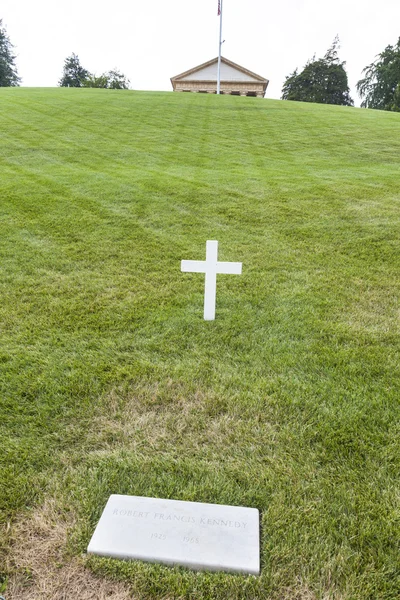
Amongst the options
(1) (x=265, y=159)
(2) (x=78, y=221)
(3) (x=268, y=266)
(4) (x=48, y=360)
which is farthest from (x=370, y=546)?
(1) (x=265, y=159)

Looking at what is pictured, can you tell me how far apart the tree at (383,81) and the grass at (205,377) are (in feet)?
167

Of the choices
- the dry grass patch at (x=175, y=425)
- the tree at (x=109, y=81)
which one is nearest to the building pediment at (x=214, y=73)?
the tree at (x=109, y=81)

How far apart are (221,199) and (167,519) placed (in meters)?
5.94

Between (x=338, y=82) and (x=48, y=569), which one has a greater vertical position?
(x=338, y=82)

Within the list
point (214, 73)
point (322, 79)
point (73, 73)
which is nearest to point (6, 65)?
point (73, 73)

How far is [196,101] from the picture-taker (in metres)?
21.9

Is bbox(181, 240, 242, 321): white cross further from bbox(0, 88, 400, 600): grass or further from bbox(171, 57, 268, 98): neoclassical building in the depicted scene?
bbox(171, 57, 268, 98): neoclassical building

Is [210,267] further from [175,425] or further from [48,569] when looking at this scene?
[48,569]

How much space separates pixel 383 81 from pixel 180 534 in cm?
6117

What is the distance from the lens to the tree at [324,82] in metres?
55.8

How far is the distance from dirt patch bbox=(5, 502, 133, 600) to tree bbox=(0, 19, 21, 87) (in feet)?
201

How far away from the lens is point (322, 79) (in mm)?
56250

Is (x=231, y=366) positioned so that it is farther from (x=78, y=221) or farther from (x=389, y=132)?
(x=389, y=132)

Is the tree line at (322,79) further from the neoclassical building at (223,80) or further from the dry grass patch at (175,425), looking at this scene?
the dry grass patch at (175,425)
